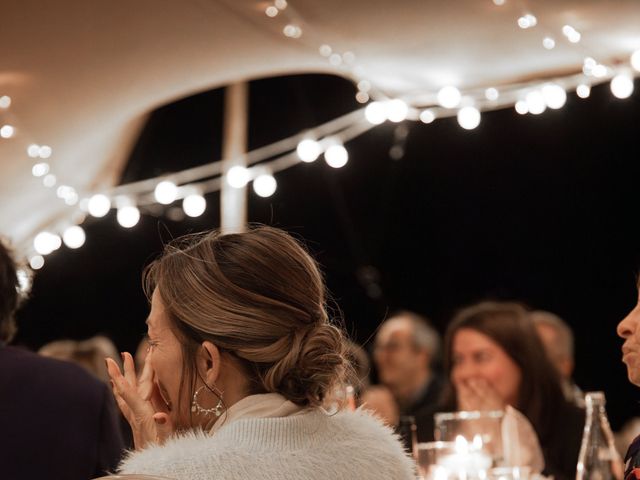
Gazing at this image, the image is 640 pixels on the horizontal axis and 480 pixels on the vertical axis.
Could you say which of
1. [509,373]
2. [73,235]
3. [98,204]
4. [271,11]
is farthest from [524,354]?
[73,235]

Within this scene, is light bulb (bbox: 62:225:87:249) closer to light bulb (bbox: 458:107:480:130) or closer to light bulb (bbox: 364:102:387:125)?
light bulb (bbox: 364:102:387:125)

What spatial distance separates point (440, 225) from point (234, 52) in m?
4.39

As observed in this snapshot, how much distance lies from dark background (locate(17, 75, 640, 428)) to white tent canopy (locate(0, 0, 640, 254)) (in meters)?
2.27

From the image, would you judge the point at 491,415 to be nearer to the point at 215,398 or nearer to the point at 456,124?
the point at 215,398

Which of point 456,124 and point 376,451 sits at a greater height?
point 456,124

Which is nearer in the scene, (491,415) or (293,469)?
(293,469)

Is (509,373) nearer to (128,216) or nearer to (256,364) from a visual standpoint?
(256,364)

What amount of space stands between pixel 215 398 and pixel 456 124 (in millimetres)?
6828

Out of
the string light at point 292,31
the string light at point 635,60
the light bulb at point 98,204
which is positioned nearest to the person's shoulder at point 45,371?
the string light at point 292,31

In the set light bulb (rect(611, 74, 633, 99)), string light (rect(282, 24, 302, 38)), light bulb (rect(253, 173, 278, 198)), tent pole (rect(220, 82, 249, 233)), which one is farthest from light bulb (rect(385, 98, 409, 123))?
tent pole (rect(220, 82, 249, 233))

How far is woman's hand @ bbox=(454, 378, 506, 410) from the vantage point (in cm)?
335

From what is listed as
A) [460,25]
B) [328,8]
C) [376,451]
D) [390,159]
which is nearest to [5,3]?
[328,8]

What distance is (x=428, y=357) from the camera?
5594mm

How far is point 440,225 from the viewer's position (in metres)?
8.19
